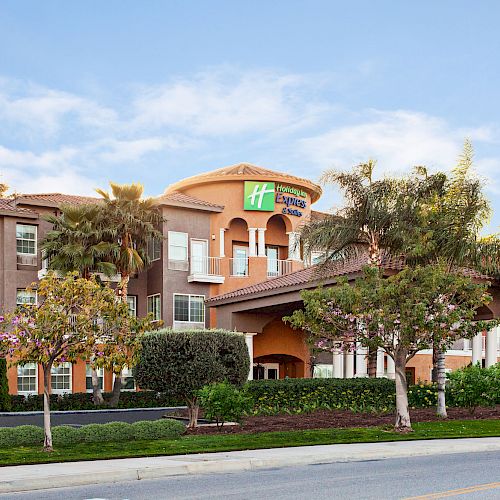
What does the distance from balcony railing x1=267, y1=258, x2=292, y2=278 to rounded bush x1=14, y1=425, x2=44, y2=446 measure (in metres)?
26.8

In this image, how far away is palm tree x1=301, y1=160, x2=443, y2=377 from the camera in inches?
1120

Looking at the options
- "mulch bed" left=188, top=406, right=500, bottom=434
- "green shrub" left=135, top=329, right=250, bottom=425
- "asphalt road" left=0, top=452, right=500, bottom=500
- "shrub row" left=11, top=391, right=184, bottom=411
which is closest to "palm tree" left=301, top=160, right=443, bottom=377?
"mulch bed" left=188, top=406, right=500, bottom=434

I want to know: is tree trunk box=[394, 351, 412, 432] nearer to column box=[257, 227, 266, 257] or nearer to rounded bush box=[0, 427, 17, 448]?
rounded bush box=[0, 427, 17, 448]

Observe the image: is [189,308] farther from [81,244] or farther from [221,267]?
[81,244]

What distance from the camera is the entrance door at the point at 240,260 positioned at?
43.6 m

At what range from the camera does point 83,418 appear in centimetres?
2917

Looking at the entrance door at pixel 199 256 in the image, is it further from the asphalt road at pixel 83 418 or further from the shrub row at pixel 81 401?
the asphalt road at pixel 83 418

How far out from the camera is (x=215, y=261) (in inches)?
1695

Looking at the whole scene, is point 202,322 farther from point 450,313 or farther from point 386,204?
point 450,313

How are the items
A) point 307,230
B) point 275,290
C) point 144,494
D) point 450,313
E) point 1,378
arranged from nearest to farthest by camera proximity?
point 144,494 → point 450,313 → point 307,230 → point 1,378 → point 275,290

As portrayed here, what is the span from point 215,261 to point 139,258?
6643mm

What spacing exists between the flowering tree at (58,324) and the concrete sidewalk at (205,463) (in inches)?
116

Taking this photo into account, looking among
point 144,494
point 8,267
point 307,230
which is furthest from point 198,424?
point 8,267

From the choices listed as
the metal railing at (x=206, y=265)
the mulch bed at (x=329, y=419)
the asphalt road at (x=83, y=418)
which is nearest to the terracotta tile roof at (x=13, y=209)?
the metal railing at (x=206, y=265)
